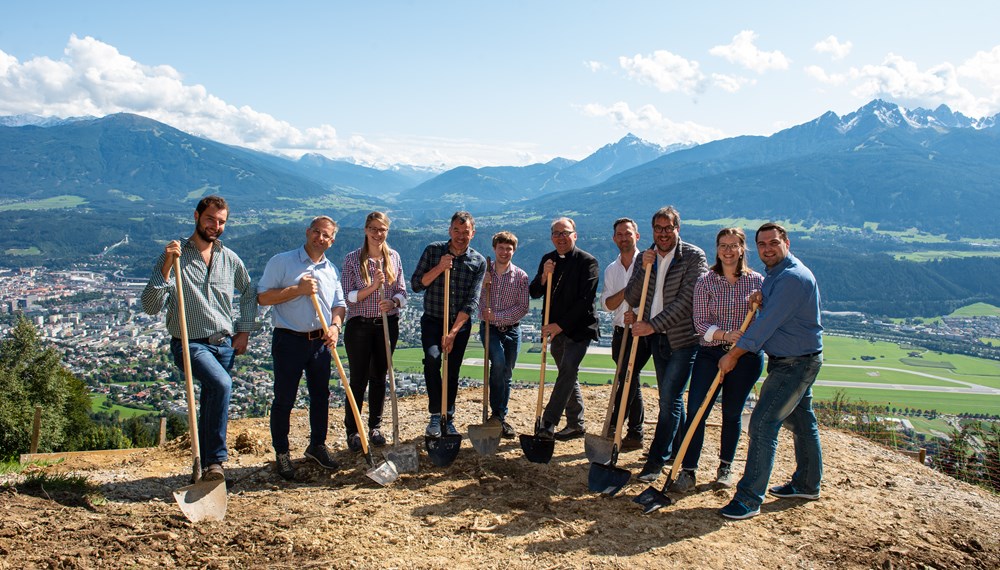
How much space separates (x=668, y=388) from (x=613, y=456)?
80 cm

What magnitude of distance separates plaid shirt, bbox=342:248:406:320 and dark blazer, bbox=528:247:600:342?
1.51m

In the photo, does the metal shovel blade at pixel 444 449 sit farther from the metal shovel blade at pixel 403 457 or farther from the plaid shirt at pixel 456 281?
the plaid shirt at pixel 456 281

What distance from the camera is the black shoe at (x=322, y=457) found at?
577cm

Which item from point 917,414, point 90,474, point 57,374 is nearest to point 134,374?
point 57,374

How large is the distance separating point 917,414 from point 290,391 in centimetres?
3637

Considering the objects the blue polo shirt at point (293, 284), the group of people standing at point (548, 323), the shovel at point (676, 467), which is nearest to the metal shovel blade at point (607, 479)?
the shovel at point (676, 467)

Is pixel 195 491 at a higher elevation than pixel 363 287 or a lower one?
lower

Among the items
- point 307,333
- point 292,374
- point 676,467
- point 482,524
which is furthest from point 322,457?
point 676,467

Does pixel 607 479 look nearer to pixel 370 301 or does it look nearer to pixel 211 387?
pixel 370 301

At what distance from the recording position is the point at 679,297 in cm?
539

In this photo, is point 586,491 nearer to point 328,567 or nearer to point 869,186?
point 328,567

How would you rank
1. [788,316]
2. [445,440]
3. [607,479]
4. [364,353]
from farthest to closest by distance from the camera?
[364,353] → [445,440] → [607,479] → [788,316]

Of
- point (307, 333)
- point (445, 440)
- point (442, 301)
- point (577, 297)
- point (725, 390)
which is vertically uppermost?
point (577, 297)

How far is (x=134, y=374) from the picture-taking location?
43375 mm
